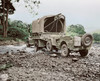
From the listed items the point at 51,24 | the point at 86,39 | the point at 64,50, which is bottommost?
the point at 64,50

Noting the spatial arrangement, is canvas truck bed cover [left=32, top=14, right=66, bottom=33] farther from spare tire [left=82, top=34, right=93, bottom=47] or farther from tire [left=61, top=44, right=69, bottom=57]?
spare tire [left=82, top=34, right=93, bottom=47]

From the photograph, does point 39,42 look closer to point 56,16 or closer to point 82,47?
point 56,16

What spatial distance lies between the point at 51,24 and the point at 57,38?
3150 millimetres

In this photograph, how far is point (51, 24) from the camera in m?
15.0

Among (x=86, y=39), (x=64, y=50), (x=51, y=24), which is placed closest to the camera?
(x=86, y=39)

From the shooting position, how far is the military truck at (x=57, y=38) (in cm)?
1032

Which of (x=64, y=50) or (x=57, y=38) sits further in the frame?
(x=57, y=38)

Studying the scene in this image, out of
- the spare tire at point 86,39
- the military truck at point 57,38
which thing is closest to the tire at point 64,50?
the military truck at point 57,38

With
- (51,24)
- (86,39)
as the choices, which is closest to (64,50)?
(86,39)

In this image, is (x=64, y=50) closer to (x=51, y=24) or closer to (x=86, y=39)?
(x=86, y=39)

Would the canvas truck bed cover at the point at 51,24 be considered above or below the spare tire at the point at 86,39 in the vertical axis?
above

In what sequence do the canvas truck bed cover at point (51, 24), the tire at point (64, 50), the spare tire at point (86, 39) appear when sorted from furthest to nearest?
the canvas truck bed cover at point (51, 24) < the tire at point (64, 50) < the spare tire at point (86, 39)

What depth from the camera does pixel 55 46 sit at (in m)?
12.7

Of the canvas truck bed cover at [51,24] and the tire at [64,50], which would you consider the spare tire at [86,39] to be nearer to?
the tire at [64,50]
